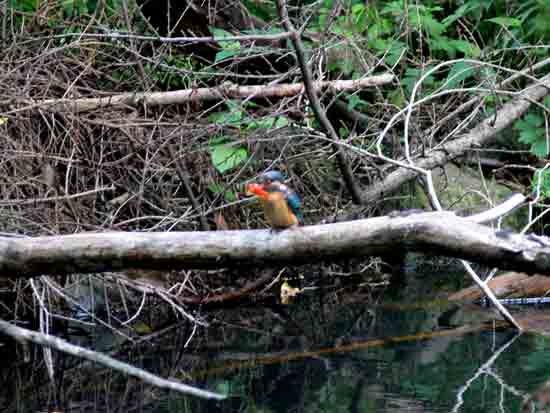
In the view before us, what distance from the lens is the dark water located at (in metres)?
3.71

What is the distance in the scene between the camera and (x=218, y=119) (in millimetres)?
5914

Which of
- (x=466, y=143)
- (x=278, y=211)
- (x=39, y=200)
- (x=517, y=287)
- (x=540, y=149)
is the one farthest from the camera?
(x=540, y=149)

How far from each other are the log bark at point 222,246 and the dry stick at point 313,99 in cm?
175

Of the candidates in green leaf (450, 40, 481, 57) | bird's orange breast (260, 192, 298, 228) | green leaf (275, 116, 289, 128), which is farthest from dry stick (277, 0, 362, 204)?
green leaf (450, 40, 481, 57)

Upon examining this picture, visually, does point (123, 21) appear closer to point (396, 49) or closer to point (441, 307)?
point (396, 49)

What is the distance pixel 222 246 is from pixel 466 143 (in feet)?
12.8

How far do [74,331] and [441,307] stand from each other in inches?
93.7

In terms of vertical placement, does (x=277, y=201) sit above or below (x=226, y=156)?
below

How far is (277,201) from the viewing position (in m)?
3.34

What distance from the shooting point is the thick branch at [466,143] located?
19.4 feet

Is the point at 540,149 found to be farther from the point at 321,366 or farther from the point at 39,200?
the point at 39,200

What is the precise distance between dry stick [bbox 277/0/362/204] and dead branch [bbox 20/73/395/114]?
712 mm

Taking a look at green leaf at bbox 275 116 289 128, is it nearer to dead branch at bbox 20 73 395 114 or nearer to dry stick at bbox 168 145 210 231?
dead branch at bbox 20 73 395 114

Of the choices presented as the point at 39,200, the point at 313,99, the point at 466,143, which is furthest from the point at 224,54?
the point at 466,143
